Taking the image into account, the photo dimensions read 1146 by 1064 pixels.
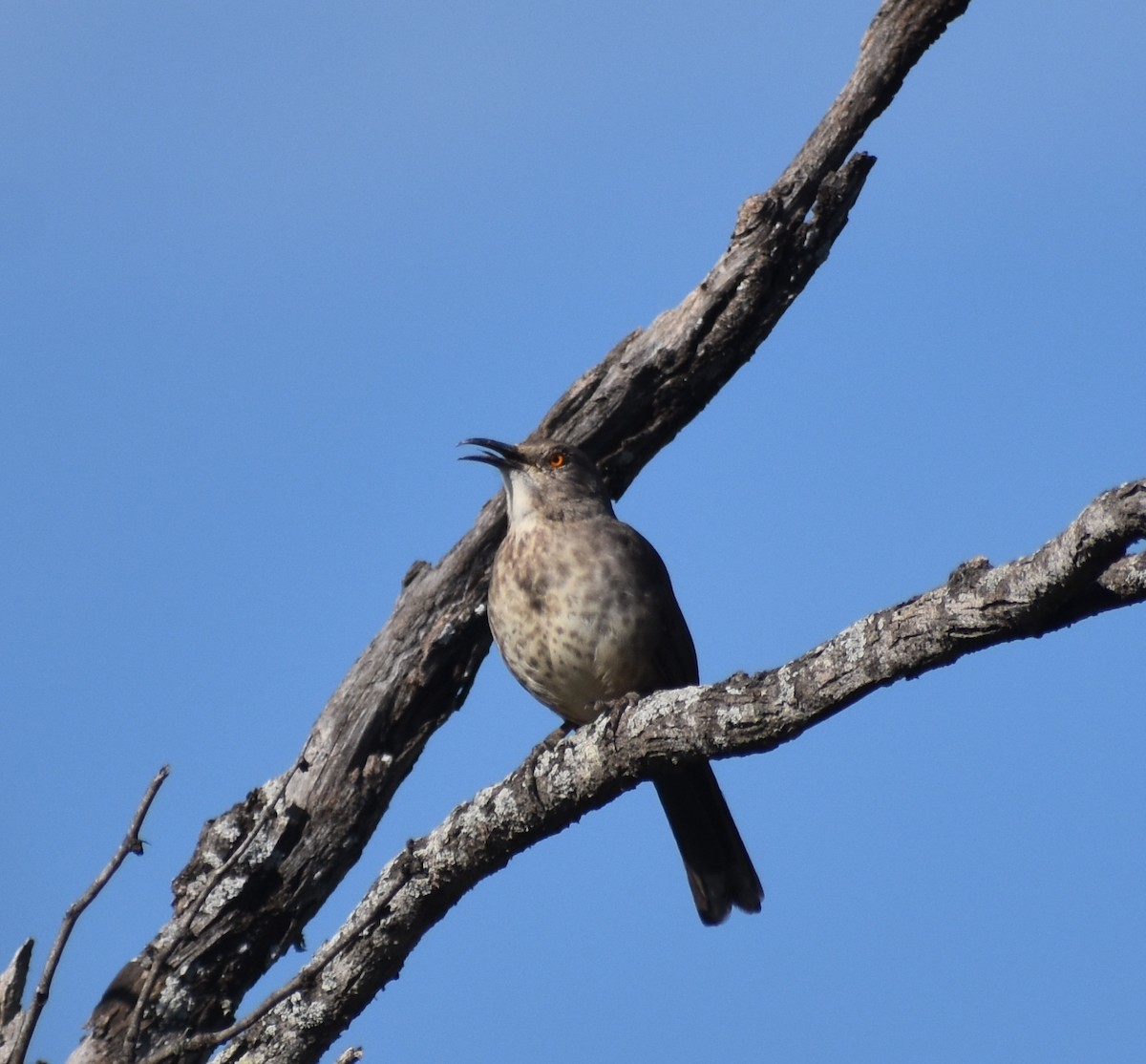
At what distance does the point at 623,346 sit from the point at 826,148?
43.8 inches

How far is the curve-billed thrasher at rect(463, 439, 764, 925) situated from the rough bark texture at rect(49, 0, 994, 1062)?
167 mm

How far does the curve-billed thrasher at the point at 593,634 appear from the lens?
5738 millimetres

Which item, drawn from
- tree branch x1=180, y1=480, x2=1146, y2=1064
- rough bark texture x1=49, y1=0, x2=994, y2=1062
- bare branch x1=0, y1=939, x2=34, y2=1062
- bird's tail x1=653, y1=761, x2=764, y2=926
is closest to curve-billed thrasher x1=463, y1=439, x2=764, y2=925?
bird's tail x1=653, y1=761, x2=764, y2=926

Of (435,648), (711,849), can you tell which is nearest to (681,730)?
(435,648)

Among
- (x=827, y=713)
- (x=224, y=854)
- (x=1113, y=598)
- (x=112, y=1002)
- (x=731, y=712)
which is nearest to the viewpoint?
(x=1113, y=598)

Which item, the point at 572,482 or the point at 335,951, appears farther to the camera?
the point at 572,482

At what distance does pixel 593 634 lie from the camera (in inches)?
227

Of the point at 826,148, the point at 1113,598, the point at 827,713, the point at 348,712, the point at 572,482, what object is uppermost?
the point at 826,148

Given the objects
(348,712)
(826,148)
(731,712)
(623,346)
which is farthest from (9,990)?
(826,148)

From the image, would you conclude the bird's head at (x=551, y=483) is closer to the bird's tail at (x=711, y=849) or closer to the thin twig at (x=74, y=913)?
the bird's tail at (x=711, y=849)

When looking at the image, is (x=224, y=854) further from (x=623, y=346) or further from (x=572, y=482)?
(x=623, y=346)

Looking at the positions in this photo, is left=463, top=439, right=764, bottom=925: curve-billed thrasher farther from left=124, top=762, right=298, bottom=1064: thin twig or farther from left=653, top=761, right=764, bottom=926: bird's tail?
left=124, top=762, right=298, bottom=1064: thin twig

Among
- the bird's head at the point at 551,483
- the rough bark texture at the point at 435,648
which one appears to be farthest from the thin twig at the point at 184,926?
the bird's head at the point at 551,483

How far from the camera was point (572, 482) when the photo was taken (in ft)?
19.8
